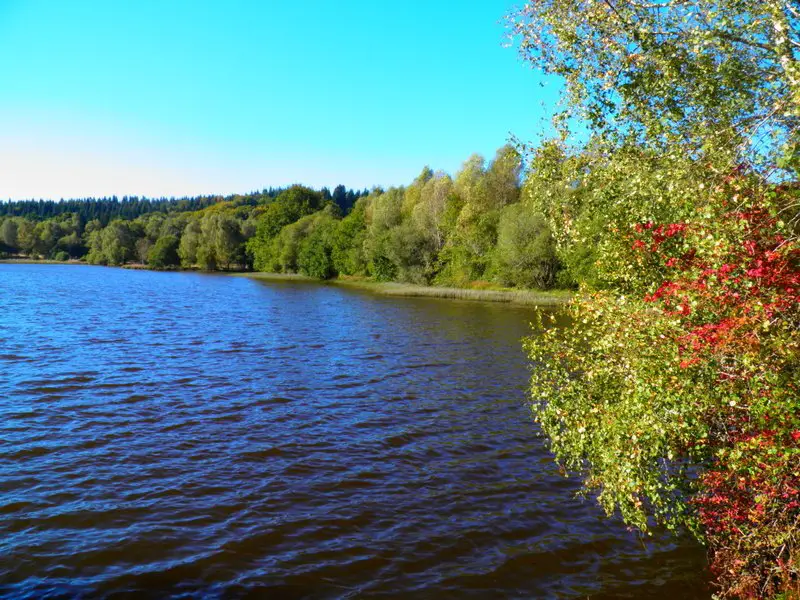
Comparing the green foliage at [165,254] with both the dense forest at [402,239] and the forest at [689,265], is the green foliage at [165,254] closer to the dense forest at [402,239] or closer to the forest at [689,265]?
the dense forest at [402,239]

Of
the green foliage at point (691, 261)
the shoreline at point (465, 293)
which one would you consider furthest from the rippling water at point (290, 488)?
the shoreline at point (465, 293)

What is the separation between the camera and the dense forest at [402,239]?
66188 mm

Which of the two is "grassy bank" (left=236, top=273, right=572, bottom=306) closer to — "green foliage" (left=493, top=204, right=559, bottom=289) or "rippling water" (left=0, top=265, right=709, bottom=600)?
"green foliage" (left=493, top=204, right=559, bottom=289)

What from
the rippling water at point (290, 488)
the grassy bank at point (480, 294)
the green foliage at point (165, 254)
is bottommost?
the rippling water at point (290, 488)

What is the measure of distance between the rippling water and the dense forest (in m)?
21.4

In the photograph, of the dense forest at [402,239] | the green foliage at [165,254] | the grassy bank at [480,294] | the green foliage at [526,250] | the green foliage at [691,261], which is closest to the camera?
the green foliage at [691,261]

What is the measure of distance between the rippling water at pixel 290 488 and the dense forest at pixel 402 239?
21.4 m

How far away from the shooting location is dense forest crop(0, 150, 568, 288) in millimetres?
66188

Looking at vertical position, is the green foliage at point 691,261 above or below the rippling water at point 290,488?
above

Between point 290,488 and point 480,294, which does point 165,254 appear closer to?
point 480,294

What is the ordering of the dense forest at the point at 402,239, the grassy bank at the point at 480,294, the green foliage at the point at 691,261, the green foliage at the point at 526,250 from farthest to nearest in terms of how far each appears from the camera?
the dense forest at the point at 402,239
the green foliage at the point at 526,250
the grassy bank at the point at 480,294
the green foliage at the point at 691,261

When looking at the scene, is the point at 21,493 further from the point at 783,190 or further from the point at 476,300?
the point at 476,300

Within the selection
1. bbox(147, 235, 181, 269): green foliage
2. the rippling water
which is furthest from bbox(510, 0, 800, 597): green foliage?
bbox(147, 235, 181, 269): green foliage

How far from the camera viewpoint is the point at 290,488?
1334 centimetres
